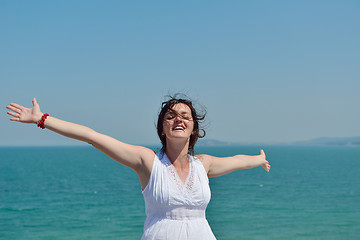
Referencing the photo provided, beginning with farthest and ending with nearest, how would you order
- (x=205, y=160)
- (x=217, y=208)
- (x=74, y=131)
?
1. (x=217, y=208)
2. (x=205, y=160)
3. (x=74, y=131)

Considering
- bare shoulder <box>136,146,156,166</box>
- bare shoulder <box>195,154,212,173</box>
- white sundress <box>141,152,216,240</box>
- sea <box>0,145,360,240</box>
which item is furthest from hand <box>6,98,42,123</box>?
sea <box>0,145,360,240</box>

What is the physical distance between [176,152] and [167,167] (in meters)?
0.17

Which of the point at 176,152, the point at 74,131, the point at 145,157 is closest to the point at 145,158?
the point at 145,157

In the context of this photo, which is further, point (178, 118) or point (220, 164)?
point (220, 164)

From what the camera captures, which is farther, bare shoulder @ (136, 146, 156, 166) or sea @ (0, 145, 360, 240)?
sea @ (0, 145, 360, 240)

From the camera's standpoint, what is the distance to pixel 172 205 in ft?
11.4

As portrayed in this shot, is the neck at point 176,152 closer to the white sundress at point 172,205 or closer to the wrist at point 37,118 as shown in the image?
the white sundress at point 172,205

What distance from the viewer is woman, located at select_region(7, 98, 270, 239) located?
10.7ft

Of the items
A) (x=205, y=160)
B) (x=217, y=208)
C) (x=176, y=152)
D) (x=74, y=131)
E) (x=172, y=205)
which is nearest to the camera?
(x=74, y=131)

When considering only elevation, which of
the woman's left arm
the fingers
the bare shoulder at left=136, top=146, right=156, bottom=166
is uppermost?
the fingers

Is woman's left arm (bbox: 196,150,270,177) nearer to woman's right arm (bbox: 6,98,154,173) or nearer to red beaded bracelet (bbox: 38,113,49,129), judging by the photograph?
woman's right arm (bbox: 6,98,154,173)

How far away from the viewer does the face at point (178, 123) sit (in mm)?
3617

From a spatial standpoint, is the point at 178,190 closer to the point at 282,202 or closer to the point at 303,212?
the point at 303,212

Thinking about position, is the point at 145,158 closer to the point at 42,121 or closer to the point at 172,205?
A: the point at 172,205
